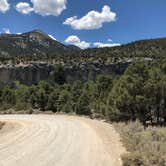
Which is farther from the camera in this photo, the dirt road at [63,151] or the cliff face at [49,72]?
the cliff face at [49,72]

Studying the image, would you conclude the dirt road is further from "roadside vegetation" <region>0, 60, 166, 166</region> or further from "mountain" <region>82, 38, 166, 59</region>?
"mountain" <region>82, 38, 166, 59</region>

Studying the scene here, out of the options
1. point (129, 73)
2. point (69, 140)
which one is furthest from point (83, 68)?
point (69, 140)

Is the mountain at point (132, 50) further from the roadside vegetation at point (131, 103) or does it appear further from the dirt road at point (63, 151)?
the dirt road at point (63, 151)

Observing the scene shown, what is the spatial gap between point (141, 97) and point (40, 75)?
96.8 metres

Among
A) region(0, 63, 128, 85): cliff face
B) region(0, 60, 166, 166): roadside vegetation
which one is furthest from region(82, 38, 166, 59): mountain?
region(0, 60, 166, 166): roadside vegetation

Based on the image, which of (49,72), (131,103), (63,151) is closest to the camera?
(63,151)

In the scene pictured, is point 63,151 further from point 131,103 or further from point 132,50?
point 132,50

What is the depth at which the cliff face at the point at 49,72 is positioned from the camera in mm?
122000

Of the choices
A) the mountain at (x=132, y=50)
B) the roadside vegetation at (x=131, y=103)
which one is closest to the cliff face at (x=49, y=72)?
the mountain at (x=132, y=50)

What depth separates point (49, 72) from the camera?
413ft

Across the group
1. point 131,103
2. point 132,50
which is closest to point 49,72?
point 132,50

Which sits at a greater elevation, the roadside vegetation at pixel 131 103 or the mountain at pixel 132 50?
the mountain at pixel 132 50

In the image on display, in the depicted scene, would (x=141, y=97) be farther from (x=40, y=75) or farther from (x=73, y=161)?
(x=40, y=75)

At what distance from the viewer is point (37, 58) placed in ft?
427
